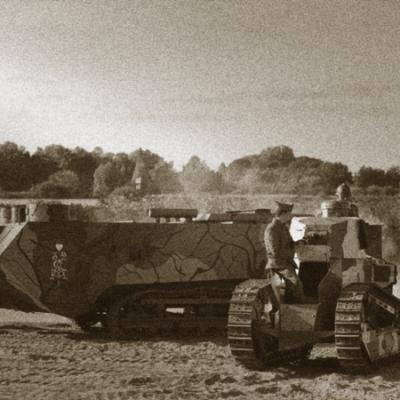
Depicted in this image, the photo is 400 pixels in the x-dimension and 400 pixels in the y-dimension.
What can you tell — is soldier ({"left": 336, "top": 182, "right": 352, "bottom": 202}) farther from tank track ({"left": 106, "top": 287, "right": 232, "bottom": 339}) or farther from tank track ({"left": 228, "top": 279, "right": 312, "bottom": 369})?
tank track ({"left": 228, "top": 279, "right": 312, "bottom": 369})

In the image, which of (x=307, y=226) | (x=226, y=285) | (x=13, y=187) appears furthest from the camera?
(x=13, y=187)

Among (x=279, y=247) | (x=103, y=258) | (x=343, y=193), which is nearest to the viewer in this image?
(x=279, y=247)

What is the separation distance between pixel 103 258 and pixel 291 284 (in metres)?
4.53

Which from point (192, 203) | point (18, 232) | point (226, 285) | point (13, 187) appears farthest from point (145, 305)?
point (13, 187)

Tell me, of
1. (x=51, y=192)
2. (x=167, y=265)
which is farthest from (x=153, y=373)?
(x=51, y=192)

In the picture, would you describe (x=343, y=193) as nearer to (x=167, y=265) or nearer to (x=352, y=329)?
(x=167, y=265)

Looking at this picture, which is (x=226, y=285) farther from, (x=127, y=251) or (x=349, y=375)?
(x=349, y=375)

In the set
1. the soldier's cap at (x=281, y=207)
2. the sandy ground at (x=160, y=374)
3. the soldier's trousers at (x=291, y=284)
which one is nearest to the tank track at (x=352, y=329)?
the sandy ground at (x=160, y=374)

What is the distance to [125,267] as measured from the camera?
13.9 meters

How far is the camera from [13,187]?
3975 cm

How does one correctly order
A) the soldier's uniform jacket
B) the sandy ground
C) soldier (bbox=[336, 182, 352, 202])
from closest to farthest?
the sandy ground, the soldier's uniform jacket, soldier (bbox=[336, 182, 352, 202])

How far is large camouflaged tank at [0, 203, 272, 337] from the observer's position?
13422mm

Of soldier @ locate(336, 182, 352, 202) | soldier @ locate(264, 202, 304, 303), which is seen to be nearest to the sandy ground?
soldier @ locate(264, 202, 304, 303)

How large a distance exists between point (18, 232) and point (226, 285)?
12.0ft
